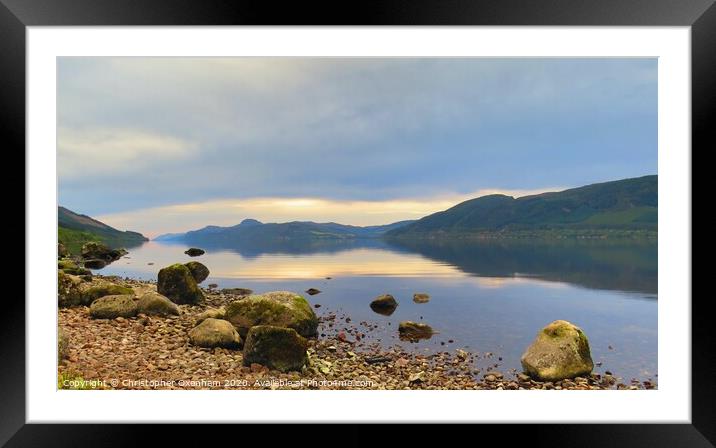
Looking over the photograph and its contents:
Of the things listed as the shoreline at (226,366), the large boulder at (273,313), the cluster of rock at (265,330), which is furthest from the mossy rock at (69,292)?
the large boulder at (273,313)

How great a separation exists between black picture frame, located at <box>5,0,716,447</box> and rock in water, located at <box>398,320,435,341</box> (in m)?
3.08

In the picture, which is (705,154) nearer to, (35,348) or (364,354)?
(364,354)

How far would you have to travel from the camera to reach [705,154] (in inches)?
111

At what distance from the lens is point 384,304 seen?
7.78 meters

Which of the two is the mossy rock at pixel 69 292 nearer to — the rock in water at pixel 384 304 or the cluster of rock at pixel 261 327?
the cluster of rock at pixel 261 327

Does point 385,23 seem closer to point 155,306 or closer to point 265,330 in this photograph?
point 265,330

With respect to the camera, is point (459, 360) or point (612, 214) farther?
point (612, 214)

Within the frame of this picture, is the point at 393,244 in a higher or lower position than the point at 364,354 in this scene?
higher

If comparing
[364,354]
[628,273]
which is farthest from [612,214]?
[364,354]

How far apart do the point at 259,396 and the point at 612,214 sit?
92.1 ft

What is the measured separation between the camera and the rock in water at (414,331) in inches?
237

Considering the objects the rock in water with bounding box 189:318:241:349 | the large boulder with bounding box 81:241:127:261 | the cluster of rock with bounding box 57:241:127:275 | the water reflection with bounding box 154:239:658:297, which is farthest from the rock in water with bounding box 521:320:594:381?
the large boulder with bounding box 81:241:127:261

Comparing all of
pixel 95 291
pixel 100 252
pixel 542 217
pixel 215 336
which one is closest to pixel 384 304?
pixel 215 336

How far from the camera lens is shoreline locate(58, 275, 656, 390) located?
151 inches
